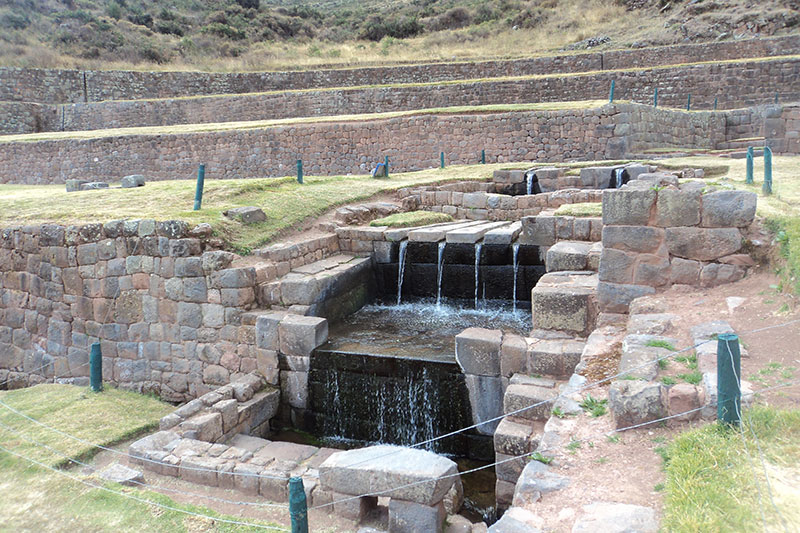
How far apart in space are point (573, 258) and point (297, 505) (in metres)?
5.03

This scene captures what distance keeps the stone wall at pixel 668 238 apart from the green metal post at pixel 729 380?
2.70 metres

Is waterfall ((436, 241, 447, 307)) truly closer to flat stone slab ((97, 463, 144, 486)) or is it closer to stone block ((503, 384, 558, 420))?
stone block ((503, 384, 558, 420))

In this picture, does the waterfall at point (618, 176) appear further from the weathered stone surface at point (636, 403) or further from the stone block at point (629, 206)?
the weathered stone surface at point (636, 403)

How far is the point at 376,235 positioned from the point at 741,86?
17601mm

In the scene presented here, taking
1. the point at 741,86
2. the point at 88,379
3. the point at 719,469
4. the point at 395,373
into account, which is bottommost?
the point at 88,379

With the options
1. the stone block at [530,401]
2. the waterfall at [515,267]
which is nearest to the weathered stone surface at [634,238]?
the stone block at [530,401]

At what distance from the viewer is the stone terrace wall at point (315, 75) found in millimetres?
23891

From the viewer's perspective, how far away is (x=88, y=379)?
9164 mm

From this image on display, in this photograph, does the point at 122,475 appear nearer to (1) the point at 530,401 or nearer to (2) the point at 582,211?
(1) the point at 530,401

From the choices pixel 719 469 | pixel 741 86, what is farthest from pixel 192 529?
pixel 741 86

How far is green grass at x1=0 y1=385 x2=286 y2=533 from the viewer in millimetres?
4758

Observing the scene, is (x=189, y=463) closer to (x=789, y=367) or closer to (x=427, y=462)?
(x=427, y=462)

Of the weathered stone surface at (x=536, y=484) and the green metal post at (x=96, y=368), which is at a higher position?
the weathered stone surface at (x=536, y=484)

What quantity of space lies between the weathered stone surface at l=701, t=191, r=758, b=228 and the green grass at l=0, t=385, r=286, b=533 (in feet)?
16.6
